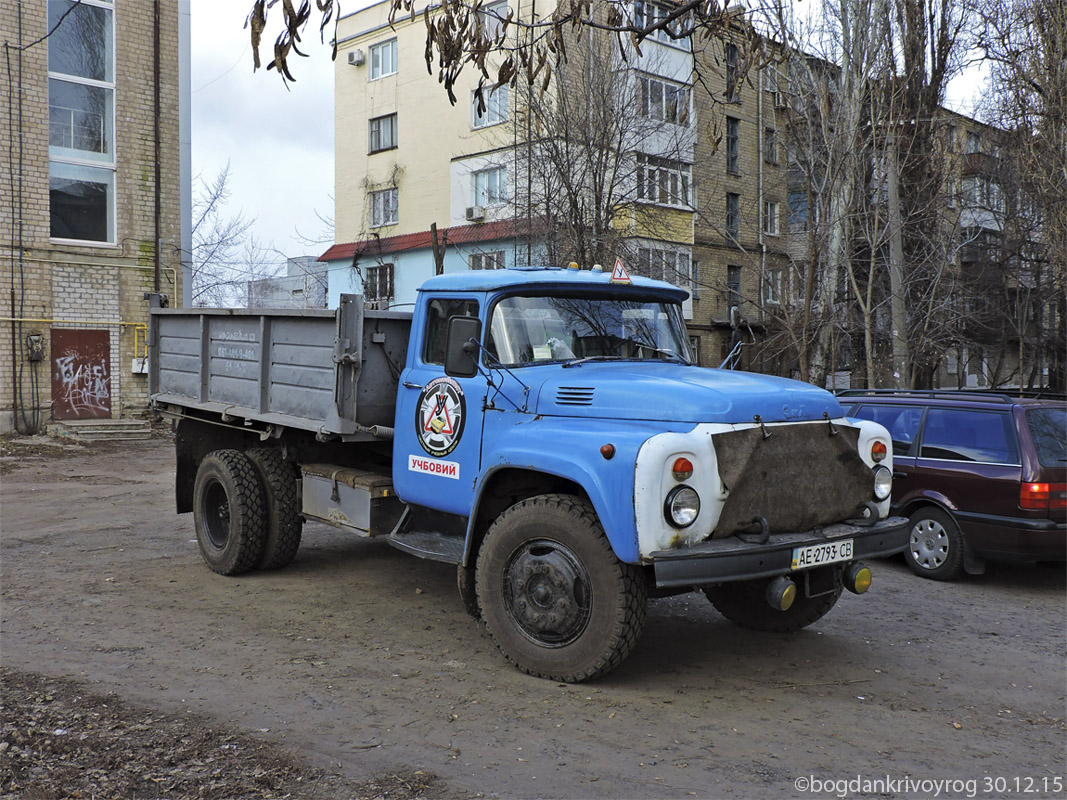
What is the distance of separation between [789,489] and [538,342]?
183 cm

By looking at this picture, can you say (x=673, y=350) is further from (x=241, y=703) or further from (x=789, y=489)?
(x=241, y=703)

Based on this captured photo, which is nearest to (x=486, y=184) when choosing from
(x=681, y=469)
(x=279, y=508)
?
(x=279, y=508)

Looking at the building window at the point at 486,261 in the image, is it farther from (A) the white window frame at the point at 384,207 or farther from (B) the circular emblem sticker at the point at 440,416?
(B) the circular emblem sticker at the point at 440,416

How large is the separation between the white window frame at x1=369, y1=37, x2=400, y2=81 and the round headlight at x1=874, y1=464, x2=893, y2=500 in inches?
1308

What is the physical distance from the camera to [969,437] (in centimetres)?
845

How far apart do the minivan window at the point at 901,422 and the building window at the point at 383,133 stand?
29535 mm

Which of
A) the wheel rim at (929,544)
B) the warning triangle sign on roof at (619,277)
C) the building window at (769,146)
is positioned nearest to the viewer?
the warning triangle sign on roof at (619,277)

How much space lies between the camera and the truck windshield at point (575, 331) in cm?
606

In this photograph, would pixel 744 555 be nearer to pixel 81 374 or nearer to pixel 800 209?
pixel 800 209

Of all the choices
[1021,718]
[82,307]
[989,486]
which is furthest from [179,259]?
[1021,718]

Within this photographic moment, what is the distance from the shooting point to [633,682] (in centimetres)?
537

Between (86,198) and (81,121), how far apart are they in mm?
1650

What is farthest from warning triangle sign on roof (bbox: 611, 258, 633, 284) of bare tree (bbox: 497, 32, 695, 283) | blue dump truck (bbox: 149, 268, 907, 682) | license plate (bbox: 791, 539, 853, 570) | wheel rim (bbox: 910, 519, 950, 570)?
bare tree (bbox: 497, 32, 695, 283)

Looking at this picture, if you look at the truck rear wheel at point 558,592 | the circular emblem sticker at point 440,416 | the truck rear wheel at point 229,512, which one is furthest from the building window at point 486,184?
the truck rear wheel at point 558,592
